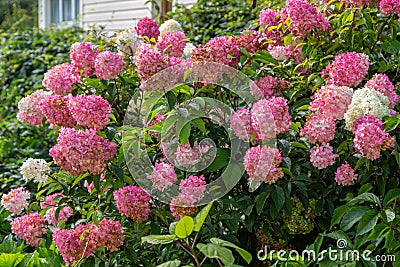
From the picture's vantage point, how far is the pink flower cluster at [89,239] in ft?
6.02

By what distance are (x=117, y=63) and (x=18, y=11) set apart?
13896mm

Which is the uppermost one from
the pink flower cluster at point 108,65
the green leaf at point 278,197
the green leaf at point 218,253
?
the pink flower cluster at point 108,65

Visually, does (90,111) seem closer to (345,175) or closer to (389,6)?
(345,175)

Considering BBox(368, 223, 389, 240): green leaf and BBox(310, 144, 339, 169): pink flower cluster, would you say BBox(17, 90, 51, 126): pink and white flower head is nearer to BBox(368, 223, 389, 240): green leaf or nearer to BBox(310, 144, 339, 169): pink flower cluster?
BBox(310, 144, 339, 169): pink flower cluster

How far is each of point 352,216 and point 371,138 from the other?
254 mm

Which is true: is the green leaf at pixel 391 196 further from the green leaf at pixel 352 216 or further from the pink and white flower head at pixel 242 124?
the pink and white flower head at pixel 242 124

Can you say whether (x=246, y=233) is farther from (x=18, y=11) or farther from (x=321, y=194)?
(x=18, y=11)

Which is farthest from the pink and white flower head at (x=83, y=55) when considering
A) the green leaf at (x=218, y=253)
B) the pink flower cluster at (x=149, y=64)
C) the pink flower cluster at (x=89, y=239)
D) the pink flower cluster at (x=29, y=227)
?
the green leaf at (x=218, y=253)

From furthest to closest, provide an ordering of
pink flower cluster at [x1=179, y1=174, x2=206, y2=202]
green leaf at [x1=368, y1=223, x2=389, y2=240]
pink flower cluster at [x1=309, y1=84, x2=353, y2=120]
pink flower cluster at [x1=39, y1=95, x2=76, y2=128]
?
pink flower cluster at [x1=39, y1=95, x2=76, y2=128]
pink flower cluster at [x1=309, y1=84, x2=353, y2=120]
pink flower cluster at [x1=179, y1=174, x2=206, y2=202]
green leaf at [x1=368, y1=223, x2=389, y2=240]

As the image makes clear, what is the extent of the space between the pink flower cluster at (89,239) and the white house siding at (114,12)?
5696 mm

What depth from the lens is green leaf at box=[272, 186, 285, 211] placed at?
6.21 ft

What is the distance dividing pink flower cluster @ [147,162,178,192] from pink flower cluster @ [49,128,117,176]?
177mm

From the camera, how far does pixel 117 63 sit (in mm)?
2189

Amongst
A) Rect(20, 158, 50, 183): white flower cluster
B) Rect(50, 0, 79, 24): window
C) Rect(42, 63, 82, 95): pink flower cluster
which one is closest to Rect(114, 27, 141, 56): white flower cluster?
Rect(42, 63, 82, 95): pink flower cluster
